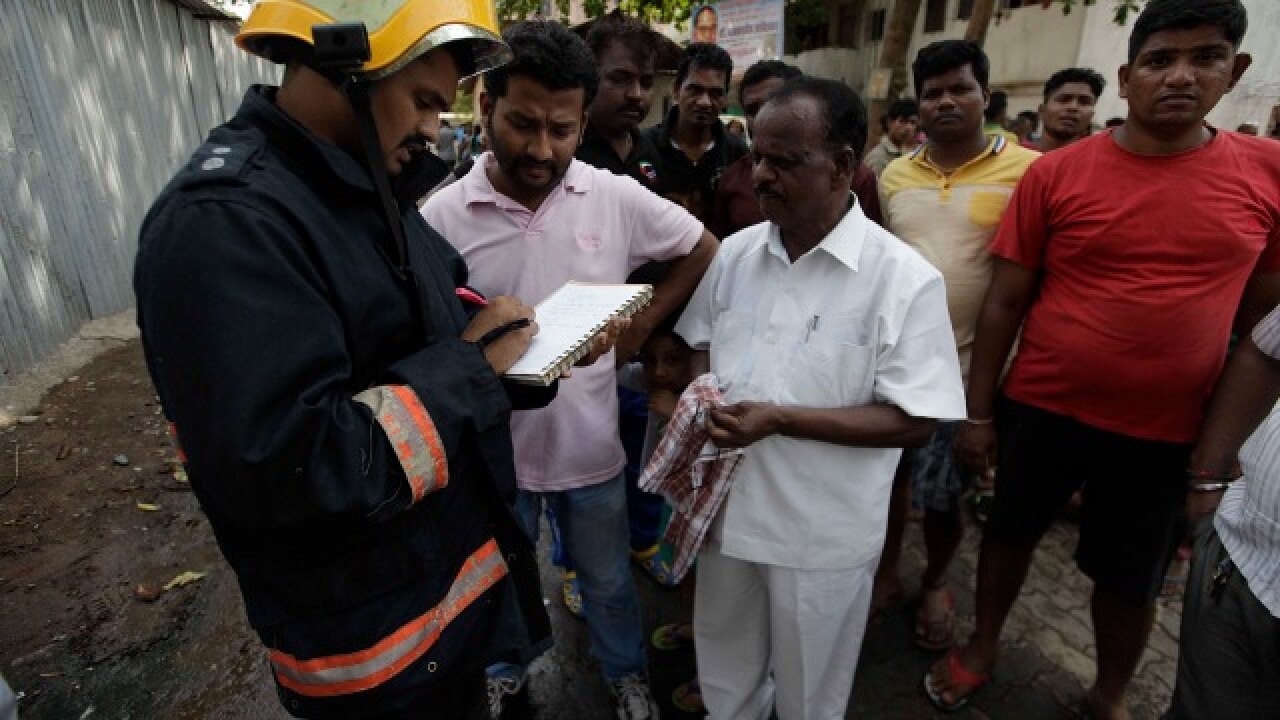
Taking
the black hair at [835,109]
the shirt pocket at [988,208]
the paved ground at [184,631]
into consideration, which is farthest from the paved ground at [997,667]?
the black hair at [835,109]

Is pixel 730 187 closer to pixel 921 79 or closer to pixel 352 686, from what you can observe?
pixel 921 79

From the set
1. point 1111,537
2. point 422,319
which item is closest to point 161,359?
point 422,319

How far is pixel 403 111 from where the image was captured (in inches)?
47.3

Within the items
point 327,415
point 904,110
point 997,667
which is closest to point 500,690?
point 327,415

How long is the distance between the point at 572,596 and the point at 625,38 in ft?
8.21

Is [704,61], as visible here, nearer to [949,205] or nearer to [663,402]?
[949,205]

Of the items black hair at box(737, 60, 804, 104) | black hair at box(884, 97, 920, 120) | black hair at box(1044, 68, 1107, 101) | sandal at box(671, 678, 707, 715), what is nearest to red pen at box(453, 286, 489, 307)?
sandal at box(671, 678, 707, 715)

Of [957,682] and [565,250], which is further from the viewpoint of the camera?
[957,682]

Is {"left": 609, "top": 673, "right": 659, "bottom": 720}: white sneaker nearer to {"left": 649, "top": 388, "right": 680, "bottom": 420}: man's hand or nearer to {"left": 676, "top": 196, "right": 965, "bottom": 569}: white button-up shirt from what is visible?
{"left": 676, "top": 196, "right": 965, "bottom": 569}: white button-up shirt

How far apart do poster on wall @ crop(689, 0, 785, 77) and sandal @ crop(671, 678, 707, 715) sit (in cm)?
1042

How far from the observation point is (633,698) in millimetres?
2406

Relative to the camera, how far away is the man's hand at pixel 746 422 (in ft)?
5.72

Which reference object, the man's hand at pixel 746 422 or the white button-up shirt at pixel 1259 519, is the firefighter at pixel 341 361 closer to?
the man's hand at pixel 746 422

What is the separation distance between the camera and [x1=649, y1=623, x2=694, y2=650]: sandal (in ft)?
9.36
